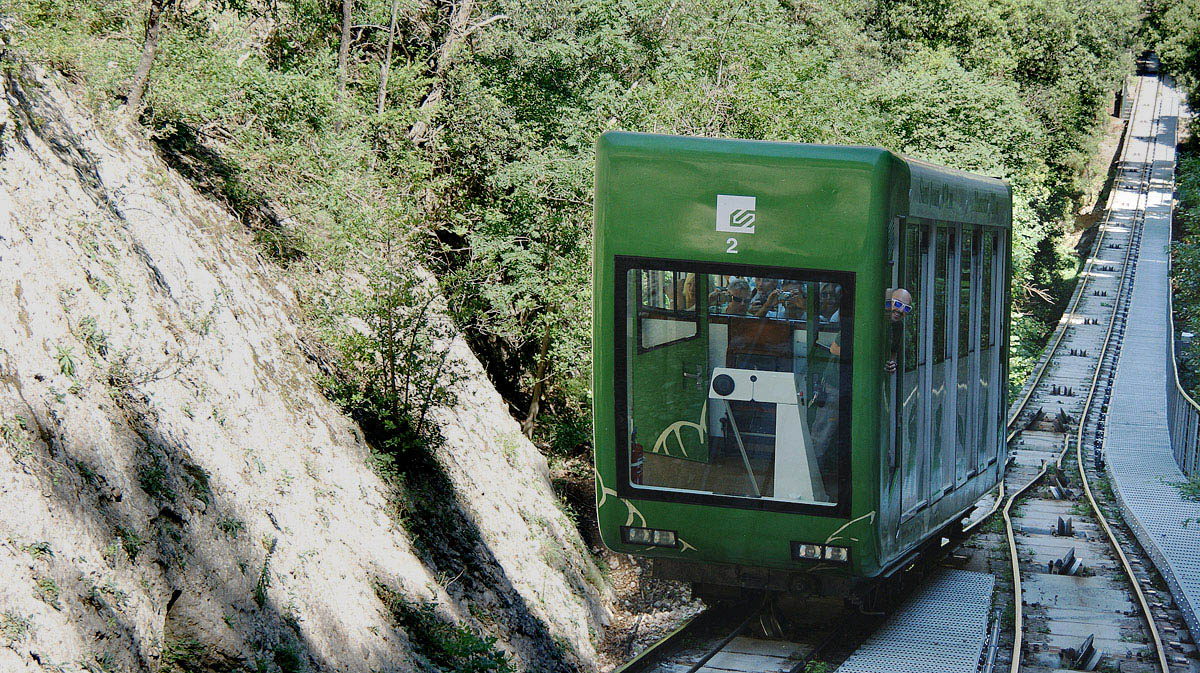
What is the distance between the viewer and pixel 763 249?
8250 millimetres

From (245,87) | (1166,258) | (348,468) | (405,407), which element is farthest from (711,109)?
(1166,258)

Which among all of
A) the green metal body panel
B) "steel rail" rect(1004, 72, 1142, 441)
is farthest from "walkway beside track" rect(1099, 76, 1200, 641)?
the green metal body panel

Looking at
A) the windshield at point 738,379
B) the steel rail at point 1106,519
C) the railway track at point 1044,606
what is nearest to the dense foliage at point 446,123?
the windshield at point 738,379

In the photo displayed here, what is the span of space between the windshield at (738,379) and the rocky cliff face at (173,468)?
8.99ft

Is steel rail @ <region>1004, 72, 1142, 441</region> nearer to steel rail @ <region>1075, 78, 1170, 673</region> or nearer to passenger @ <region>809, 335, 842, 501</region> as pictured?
steel rail @ <region>1075, 78, 1170, 673</region>

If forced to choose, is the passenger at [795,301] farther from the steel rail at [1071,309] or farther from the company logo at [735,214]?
the steel rail at [1071,309]

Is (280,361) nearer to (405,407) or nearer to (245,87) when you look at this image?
(405,407)

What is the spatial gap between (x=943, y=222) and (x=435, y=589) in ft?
18.7

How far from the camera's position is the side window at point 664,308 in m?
8.40

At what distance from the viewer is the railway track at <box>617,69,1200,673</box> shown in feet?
31.5

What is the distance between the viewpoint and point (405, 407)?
11375mm

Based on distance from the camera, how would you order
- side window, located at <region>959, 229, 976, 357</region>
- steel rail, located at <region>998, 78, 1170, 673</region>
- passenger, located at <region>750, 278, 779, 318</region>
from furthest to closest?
1. steel rail, located at <region>998, 78, 1170, 673</region>
2. side window, located at <region>959, 229, 976, 357</region>
3. passenger, located at <region>750, 278, 779, 318</region>

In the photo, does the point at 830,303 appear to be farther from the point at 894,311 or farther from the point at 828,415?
the point at 828,415

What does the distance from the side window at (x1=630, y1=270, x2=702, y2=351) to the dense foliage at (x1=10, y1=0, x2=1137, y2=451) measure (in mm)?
3395
